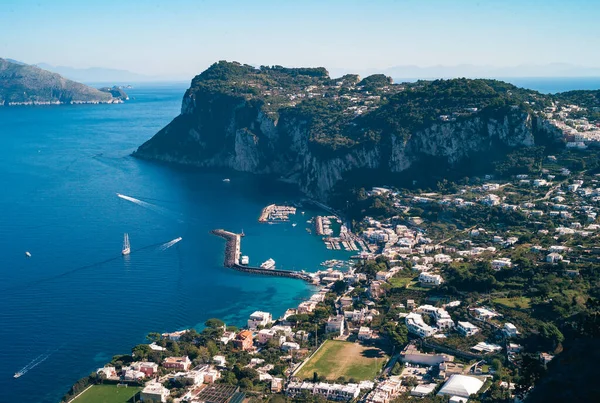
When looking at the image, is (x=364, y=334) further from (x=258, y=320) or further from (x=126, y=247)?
(x=126, y=247)

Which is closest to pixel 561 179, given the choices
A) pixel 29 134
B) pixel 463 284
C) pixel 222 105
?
pixel 463 284

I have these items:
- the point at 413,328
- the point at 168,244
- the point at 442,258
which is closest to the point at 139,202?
the point at 168,244

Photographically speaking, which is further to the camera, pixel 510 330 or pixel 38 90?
pixel 38 90

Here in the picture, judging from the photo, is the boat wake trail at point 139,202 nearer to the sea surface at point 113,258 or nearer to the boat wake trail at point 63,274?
the sea surface at point 113,258

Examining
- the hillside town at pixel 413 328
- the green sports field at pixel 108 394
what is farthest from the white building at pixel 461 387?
the green sports field at pixel 108 394

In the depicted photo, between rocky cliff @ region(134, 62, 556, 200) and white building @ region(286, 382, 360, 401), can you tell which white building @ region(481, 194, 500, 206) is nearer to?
rocky cliff @ region(134, 62, 556, 200)

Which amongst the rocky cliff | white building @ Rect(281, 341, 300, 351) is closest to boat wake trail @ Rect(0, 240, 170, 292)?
white building @ Rect(281, 341, 300, 351)

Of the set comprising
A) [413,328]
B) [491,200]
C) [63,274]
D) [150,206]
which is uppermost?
[491,200]
